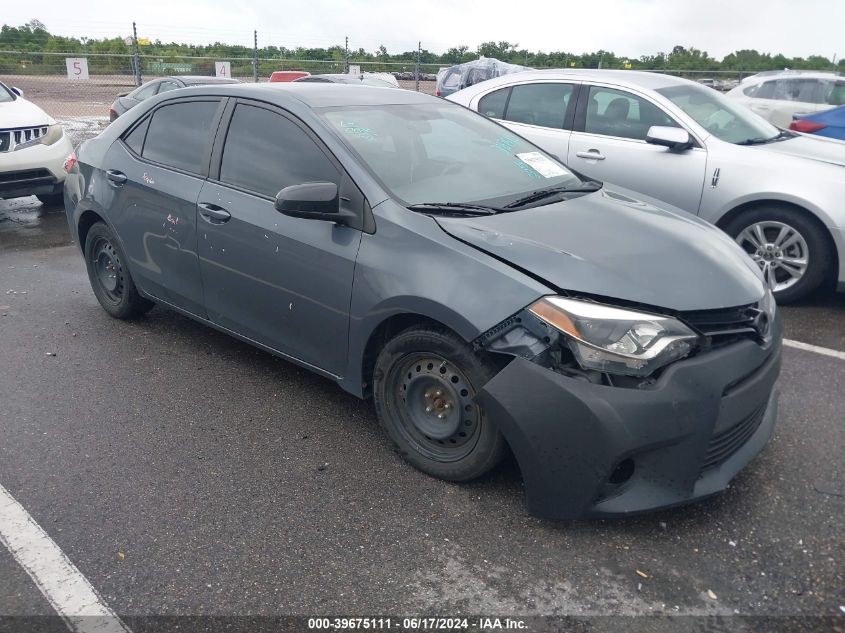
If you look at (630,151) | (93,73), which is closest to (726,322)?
(630,151)

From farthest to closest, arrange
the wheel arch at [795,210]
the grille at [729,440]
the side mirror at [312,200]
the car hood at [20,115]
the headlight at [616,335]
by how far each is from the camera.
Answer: the car hood at [20,115], the wheel arch at [795,210], the side mirror at [312,200], the grille at [729,440], the headlight at [616,335]

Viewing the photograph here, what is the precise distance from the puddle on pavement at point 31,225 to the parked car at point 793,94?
1056cm

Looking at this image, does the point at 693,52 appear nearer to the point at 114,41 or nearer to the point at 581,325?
the point at 114,41

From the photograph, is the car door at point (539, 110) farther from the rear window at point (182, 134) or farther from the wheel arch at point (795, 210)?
the rear window at point (182, 134)

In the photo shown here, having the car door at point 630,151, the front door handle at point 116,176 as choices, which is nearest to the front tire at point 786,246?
the car door at point 630,151

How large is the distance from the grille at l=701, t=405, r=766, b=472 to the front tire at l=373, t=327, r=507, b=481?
30.6 inches

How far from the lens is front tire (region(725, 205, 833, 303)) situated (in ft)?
17.5

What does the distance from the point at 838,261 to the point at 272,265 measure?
407cm

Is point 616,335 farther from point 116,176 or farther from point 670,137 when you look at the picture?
point 670,137

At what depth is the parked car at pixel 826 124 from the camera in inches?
314

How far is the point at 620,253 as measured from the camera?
3.03 m

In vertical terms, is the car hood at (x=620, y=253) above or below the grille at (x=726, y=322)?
above

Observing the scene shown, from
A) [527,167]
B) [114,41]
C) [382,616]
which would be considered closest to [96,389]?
[382,616]

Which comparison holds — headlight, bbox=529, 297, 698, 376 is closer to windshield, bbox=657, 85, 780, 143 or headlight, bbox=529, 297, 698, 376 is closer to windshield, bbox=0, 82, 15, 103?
windshield, bbox=657, 85, 780, 143
